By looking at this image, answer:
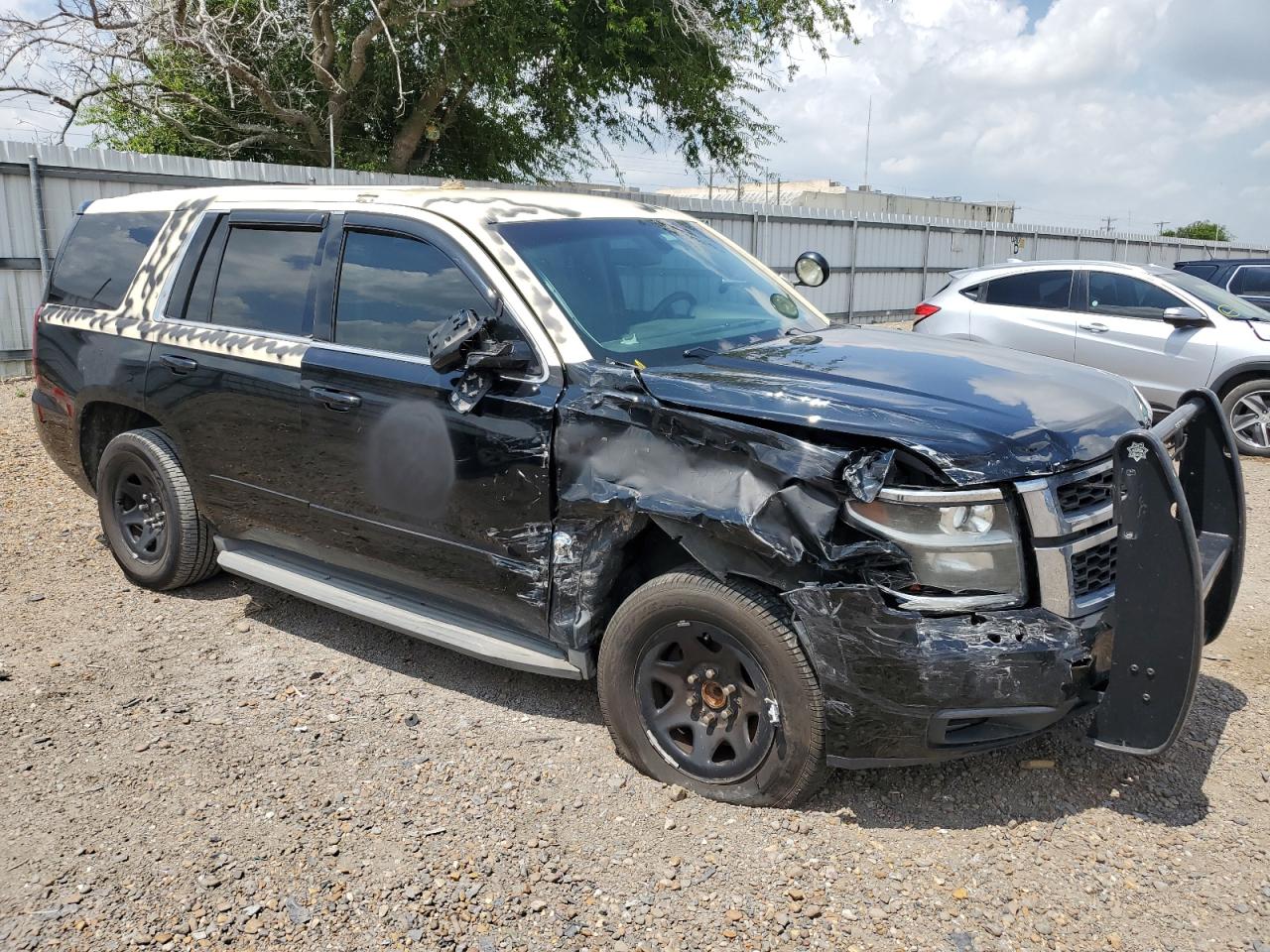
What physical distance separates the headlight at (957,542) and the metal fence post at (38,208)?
10541mm

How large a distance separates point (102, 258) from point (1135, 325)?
8.58 meters

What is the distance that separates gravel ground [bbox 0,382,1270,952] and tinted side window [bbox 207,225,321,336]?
150cm

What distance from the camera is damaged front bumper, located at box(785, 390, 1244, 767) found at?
9.39 ft

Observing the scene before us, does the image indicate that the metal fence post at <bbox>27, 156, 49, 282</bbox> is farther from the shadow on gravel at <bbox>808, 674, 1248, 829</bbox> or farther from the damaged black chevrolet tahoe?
the shadow on gravel at <bbox>808, 674, 1248, 829</bbox>

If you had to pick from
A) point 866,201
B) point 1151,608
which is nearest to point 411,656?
point 1151,608

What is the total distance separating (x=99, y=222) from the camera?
17.4 ft

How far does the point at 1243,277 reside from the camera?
1235 centimetres

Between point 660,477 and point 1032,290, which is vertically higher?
point 1032,290

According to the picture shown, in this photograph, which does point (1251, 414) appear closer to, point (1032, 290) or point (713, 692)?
point (1032, 290)

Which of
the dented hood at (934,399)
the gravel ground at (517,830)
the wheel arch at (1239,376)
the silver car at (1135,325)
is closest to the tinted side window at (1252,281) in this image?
the silver car at (1135,325)

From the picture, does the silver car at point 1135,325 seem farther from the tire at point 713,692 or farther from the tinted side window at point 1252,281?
the tire at point 713,692

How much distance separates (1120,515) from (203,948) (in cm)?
276

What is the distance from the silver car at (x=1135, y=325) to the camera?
922 centimetres

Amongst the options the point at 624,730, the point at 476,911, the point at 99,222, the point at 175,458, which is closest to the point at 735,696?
the point at 624,730
